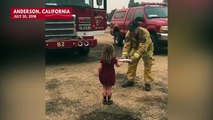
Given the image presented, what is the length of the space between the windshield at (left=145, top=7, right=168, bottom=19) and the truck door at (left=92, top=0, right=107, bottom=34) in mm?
2070

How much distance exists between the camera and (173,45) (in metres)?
1.80

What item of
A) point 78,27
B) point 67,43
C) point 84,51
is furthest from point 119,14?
point 67,43

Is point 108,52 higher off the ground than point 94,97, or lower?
higher

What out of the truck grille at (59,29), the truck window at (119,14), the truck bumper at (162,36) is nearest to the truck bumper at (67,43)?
the truck grille at (59,29)

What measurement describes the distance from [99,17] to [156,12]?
9.14 feet

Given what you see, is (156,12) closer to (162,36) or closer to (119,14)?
(162,36)

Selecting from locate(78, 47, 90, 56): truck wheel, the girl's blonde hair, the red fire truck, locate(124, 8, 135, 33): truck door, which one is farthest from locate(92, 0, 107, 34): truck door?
the girl's blonde hair

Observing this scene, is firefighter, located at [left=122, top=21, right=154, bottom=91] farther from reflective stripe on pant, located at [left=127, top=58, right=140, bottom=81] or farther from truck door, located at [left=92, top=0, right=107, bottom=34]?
truck door, located at [left=92, top=0, right=107, bottom=34]

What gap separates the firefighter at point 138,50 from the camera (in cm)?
591

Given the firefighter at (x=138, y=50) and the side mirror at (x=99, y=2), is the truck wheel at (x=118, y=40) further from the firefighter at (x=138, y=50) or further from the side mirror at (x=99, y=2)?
the firefighter at (x=138, y=50)

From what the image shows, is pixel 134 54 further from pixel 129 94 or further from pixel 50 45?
pixel 50 45

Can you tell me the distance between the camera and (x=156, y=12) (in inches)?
448

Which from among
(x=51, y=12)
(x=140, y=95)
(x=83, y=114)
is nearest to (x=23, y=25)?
(x=51, y=12)

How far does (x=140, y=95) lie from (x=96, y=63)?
386 centimetres
